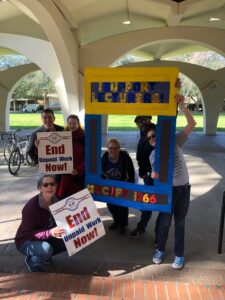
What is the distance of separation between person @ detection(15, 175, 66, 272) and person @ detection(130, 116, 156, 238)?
1460 millimetres

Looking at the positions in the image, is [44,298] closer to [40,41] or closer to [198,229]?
[198,229]

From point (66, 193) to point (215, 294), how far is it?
219 centimetres

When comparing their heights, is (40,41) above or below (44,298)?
above

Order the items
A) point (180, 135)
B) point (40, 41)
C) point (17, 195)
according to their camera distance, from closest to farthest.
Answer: point (180, 135), point (17, 195), point (40, 41)

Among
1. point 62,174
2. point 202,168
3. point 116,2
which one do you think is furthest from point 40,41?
point 62,174

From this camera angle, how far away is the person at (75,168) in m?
4.73

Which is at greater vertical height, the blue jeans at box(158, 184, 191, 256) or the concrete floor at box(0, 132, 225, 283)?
the blue jeans at box(158, 184, 191, 256)

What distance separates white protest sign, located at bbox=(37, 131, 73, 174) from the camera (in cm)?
456

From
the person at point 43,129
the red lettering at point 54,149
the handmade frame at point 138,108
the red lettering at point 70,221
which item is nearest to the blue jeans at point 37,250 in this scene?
the red lettering at point 70,221

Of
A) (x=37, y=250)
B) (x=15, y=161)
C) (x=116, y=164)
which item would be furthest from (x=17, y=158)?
(x=37, y=250)

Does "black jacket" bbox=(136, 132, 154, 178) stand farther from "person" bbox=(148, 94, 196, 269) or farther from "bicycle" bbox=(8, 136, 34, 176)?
"bicycle" bbox=(8, 136, 34, 176)

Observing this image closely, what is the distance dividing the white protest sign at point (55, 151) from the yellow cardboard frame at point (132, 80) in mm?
530

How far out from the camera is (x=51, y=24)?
32.7 feet

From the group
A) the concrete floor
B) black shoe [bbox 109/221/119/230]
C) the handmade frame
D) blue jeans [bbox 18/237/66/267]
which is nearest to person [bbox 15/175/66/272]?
blue jeans [bbox 18/237/66/267]
